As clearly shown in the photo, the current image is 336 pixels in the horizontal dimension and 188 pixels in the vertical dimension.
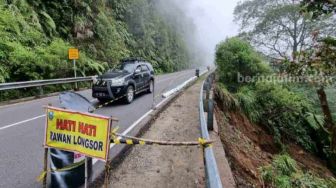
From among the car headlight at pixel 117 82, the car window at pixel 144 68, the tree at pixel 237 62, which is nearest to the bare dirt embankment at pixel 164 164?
the car headlight at pixel 117 82

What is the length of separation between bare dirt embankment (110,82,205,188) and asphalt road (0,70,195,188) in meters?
1.37

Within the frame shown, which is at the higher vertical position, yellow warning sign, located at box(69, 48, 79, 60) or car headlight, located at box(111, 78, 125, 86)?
yellow warning sign, located at box(69, 48, 79, 60)

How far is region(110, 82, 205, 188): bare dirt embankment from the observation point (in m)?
5.84

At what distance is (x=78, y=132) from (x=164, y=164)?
2.60 metres

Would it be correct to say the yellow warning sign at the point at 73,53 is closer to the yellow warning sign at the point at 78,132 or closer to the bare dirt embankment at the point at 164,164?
the bare dirt embankment at the point at 164,164

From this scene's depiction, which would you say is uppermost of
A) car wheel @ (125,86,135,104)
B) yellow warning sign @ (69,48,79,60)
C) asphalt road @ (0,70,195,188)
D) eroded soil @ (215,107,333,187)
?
yellow warning sign @ (69,48,79,60)

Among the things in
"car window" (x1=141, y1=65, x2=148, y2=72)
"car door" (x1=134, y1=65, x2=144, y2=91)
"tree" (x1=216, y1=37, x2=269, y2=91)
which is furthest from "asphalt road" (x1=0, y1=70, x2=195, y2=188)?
"tree" (x1=216, y1=37, x2=269, y2=91)

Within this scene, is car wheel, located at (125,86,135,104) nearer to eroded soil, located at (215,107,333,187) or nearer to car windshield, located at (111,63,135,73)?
car windshield, located at (111,63,135,73)

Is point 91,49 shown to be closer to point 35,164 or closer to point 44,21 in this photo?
point 44,21

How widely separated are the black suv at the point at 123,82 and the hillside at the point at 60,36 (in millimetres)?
4907

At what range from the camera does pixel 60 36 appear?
2378 cm

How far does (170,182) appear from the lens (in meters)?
5.83

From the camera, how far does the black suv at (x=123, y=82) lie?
44.8ft

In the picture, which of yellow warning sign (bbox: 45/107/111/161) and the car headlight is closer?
yellow warning sign (bbox: 45/107/111/161)
